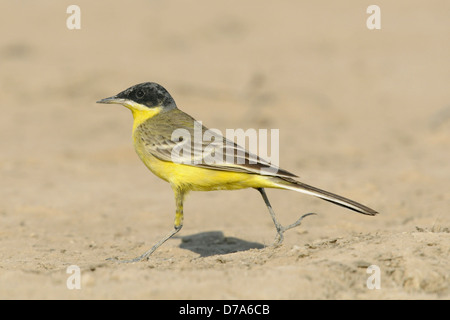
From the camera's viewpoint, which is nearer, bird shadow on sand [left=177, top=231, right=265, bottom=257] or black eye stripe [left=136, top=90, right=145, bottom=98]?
black eye stripe [left=136, top=90, right=145, bottom=98]

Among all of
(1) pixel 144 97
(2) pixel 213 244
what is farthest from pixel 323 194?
(1) pixel 144 97

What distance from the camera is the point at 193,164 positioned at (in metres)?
7.16

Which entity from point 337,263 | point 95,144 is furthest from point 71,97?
point 337,263

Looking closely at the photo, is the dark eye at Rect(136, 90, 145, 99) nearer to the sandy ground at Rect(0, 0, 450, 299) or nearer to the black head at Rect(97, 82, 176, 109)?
the black head at Rect(97, 82, 176, 109)

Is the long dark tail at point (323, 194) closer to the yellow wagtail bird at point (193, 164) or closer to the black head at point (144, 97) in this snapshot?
the yellow wagtail bird at point (193, 164)

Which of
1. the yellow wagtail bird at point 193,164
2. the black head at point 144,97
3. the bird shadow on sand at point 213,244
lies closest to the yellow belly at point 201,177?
the yellow wagtail bird at point 193,164

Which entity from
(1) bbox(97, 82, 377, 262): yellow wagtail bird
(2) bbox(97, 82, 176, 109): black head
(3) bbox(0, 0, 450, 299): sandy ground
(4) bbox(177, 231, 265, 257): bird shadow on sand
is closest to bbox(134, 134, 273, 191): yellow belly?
(1) bbox(97, 82, 377, 262): yellow wagtail bird

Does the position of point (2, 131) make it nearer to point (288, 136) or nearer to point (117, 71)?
point (117, 71)

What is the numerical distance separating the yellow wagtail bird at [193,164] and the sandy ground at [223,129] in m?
0.63

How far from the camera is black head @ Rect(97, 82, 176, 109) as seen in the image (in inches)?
311

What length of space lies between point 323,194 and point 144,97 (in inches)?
104

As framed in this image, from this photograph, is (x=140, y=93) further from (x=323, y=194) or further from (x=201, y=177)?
(x=323, y=194)

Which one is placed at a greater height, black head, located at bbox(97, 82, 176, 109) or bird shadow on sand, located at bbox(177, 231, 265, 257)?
black head, located at bbox(97, 82, 176, 109)
